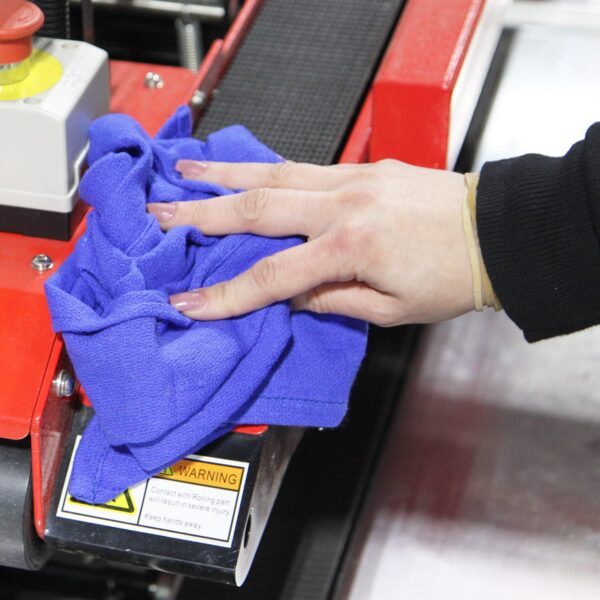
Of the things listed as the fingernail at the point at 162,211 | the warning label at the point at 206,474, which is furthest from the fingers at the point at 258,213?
the warning label at the point at 206,474

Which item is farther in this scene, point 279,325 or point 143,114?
point 143,114

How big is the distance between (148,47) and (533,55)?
24.0 inches

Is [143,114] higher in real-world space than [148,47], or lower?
higher

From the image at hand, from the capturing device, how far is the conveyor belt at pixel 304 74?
1.11 metres

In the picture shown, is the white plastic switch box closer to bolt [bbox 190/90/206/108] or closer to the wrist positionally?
bolt [bbox 190/90/206/108]

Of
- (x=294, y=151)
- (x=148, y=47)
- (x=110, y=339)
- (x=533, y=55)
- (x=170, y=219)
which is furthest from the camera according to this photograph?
(x=533, y=55)

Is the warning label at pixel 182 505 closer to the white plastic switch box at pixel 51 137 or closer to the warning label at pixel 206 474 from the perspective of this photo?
the warning label at pixel 206 474

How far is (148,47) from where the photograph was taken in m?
1.46

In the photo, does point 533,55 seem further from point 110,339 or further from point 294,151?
point 110,339

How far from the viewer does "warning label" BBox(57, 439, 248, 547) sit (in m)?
0.83

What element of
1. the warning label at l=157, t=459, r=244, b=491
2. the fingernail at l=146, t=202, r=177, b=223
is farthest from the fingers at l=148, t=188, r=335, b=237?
the warning label at l=157, t=459, r=244, b=491

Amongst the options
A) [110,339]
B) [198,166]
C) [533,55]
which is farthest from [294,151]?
[533,55]

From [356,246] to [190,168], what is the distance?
0.20 meters

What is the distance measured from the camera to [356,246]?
86cm
